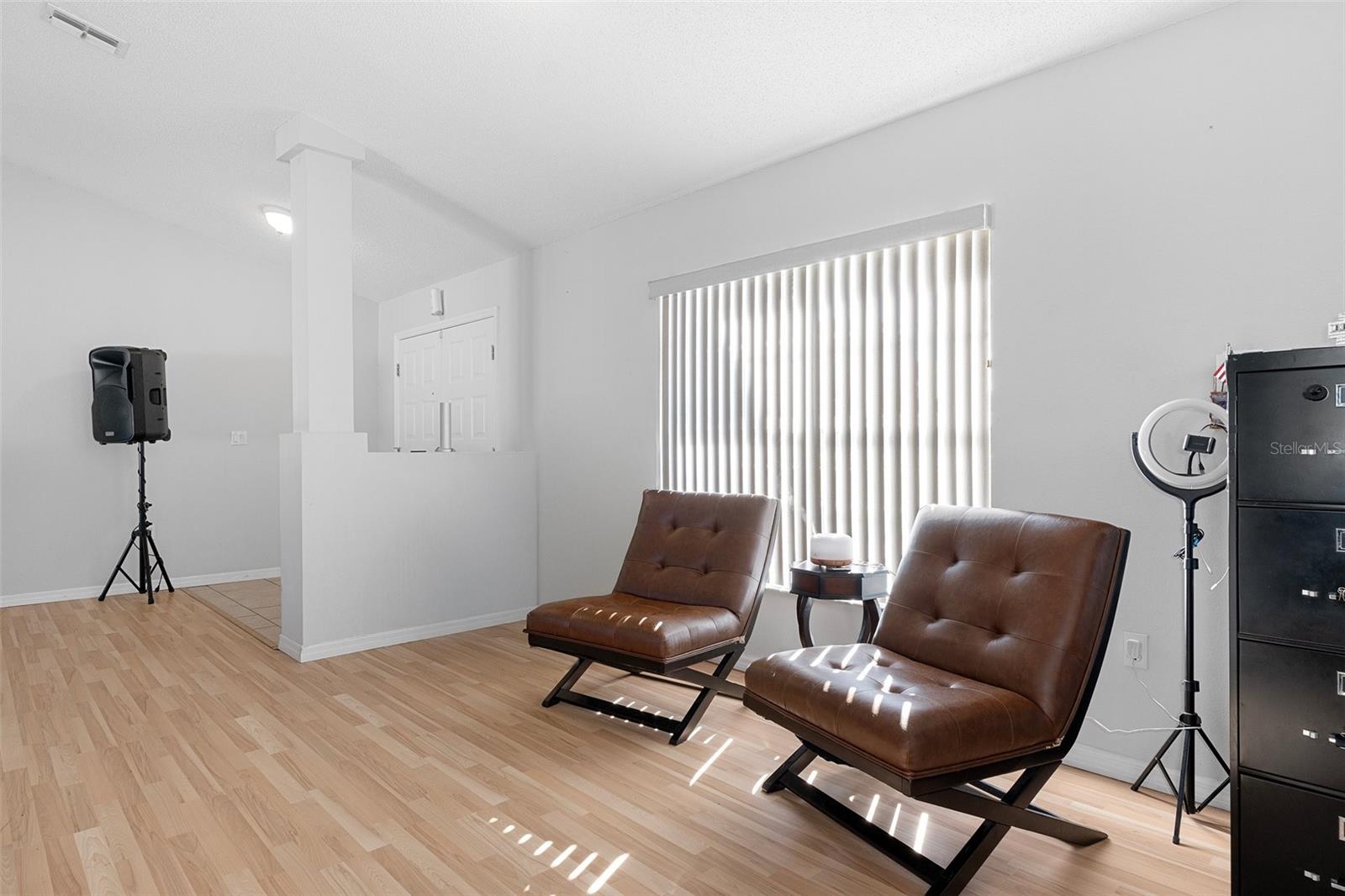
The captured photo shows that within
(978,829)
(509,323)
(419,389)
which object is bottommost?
(978,829)

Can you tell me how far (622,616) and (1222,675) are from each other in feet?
6.44

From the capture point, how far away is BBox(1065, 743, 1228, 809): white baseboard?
7.75 ft

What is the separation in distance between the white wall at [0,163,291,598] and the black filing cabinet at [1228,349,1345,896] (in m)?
6.66

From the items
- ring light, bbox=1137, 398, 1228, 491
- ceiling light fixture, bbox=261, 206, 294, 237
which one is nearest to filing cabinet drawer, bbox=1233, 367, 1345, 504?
ring light, bbox=1137, 398, 1228, 491

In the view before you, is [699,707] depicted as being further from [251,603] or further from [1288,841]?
[251,603]

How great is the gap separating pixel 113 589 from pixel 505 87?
4874 mm

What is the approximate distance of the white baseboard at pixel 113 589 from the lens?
5346 millimetres

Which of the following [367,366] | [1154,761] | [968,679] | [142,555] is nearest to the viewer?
[968,679]

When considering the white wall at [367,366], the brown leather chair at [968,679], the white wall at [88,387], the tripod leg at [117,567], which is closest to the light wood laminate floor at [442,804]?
the brown leather chair at [968,679]

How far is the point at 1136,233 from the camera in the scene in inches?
99.4

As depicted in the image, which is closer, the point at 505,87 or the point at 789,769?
the point at 789,769

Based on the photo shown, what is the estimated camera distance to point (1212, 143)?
2.37m

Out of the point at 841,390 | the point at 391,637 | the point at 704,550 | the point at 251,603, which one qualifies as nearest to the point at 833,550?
the point at 704,550

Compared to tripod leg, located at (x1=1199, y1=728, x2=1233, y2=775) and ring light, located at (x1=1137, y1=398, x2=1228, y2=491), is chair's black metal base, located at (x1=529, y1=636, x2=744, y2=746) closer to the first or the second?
tripod leg, located at (x1=1199, y1=728, x2=1233, y2=775)
